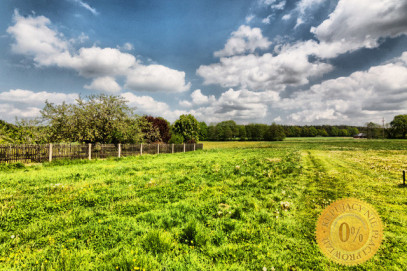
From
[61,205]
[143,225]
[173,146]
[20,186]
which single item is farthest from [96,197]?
[173,146]

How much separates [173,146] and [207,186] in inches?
902

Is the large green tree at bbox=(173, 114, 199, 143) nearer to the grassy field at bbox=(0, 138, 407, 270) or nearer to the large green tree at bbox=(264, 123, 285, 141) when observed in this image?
the grassy field at bbox=(0, 138, 407, 270)

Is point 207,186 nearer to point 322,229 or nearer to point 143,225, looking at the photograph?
point 143,225

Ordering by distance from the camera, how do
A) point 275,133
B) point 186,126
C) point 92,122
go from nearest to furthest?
point 92,122
point 186,126
point 275,133

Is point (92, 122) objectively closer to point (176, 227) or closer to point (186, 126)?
point (176, 227)

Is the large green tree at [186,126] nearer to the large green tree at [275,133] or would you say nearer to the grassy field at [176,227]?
the grassy field at [176,227]

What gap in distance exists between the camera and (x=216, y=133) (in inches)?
4368

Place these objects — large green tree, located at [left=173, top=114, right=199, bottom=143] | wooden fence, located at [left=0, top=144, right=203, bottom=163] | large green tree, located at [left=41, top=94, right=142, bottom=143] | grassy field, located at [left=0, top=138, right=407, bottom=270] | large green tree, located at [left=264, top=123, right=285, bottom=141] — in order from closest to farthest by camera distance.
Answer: grassy field, located at [left=0, top=138, right=407, bottom=270] → wooden fence, located at [left=0, top=144, right=203, bottom=163] → large green tree, located at [left=41, top=94, right=142, bottom=143] → large green tree, located at [left=173, top=114, right=199, bottom=143] → large green tree, located at [left=264, top=123, right=285, bottom=141]

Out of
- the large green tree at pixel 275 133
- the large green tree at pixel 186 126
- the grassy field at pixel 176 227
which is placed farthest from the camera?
the large green tree at pixel 275 133

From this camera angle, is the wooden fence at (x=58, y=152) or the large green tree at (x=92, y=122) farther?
the large green tree at (x=92, y=122)

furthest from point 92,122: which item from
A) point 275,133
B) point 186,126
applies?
point 275,133

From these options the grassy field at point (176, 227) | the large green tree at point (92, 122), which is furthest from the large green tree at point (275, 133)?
the grassy field at point (176, 227)

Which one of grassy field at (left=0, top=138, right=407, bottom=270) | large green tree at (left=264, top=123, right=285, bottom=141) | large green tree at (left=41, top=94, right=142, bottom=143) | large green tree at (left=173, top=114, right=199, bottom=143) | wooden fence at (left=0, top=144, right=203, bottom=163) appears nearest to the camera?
grassy field at (left=0, top=138, right=407, bottom=270)

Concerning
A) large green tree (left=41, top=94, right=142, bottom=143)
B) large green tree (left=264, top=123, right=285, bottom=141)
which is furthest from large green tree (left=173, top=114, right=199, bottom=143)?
large green tree (left=264, top=123, right=285, bottom=141)
